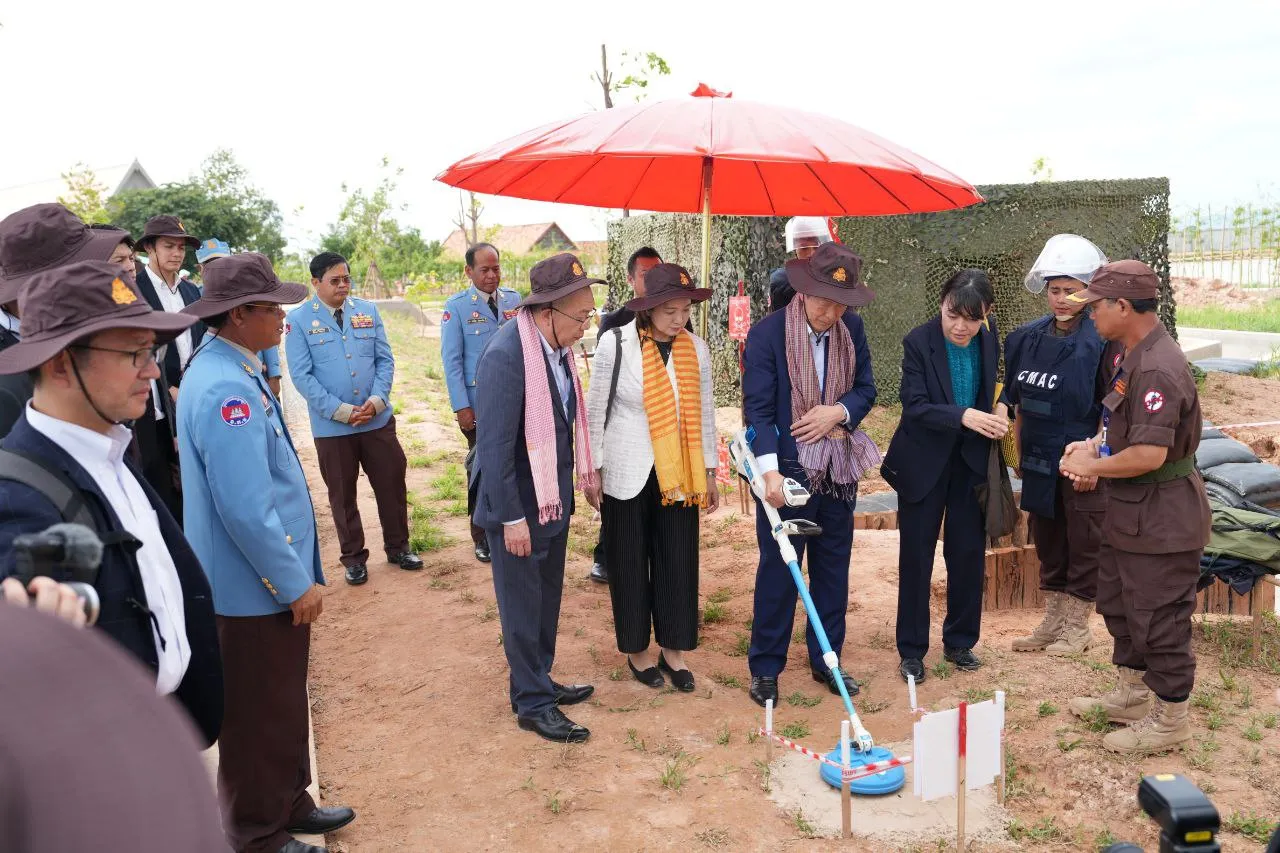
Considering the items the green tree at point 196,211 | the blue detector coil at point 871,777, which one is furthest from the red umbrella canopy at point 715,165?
the green tree at point 196,211

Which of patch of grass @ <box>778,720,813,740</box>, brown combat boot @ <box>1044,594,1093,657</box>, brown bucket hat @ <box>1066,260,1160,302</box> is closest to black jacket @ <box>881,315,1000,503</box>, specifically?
brown bucket hat @ <box>1066,260,1160,302</box>

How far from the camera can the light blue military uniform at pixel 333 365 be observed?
5387mm

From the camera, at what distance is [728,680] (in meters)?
4.24

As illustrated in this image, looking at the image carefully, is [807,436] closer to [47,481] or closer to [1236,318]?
[47,481]

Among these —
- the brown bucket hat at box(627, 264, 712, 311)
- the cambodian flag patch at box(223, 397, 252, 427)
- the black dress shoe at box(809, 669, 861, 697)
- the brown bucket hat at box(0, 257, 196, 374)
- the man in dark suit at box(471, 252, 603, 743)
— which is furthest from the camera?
the black dress shoe at box(809, 669, 861, 697)

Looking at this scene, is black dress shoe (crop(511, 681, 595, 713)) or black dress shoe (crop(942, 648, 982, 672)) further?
black dress shoe (crop(942, 648, 982, 672))

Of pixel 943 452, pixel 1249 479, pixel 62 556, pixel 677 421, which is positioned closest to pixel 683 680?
pixel 677 421

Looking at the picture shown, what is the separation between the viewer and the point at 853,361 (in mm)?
4035

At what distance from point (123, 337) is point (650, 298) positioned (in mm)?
2197

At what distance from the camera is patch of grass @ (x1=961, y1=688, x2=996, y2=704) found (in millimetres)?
3993

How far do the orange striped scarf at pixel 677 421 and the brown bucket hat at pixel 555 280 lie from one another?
0.48 metres

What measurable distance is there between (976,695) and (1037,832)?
39.5 inches

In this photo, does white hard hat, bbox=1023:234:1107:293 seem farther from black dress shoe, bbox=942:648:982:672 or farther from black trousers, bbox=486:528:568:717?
black trousers, bbox=486:528:568:717

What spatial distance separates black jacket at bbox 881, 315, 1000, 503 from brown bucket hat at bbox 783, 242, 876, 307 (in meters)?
0.49
